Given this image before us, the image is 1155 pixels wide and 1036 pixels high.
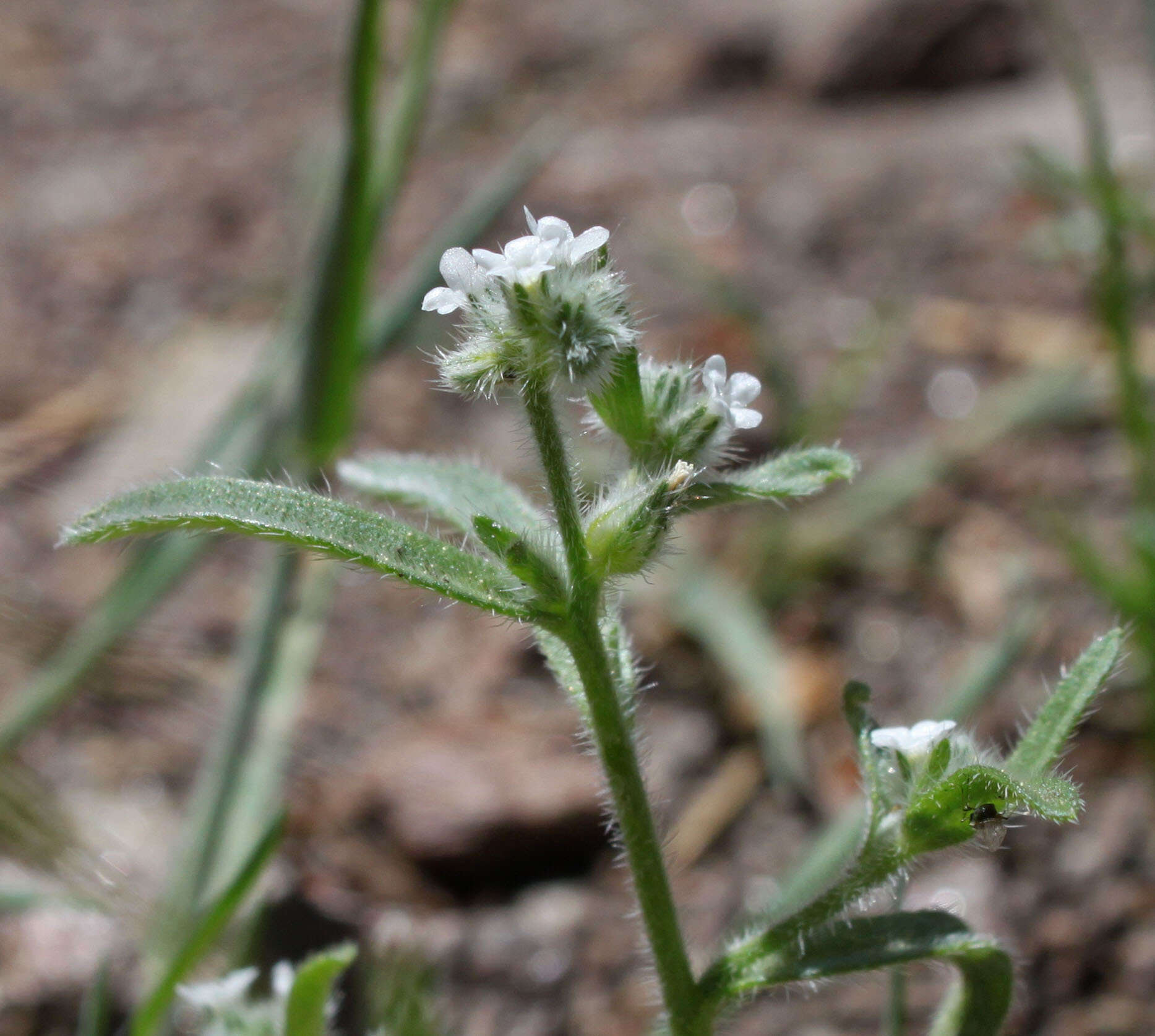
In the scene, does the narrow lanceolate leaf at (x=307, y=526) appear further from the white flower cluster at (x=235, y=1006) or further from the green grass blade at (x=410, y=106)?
the green grass blade at (x=410, y=106)

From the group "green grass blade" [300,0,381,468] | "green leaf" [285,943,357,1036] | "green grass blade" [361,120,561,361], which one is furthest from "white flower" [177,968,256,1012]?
"green grass blade" [361,120,561,361]

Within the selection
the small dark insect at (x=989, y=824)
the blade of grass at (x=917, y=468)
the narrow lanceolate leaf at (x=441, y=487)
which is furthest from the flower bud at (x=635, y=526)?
the blade of grass at (x=917, y=468)

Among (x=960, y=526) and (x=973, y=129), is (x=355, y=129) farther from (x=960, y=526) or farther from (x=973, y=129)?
(x=973, y=129)

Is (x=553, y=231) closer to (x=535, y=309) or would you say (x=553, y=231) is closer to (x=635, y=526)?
(x=535, y=309)

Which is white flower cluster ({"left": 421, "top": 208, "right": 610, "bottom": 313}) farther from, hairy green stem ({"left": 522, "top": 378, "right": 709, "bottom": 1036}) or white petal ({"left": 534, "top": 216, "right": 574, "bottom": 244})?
hairy green stem ({"left": 522, "top": 378, "right": 709, "bottom": 1036})

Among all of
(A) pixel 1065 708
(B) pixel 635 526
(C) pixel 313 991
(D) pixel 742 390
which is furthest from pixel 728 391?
(C) pixel 313 991

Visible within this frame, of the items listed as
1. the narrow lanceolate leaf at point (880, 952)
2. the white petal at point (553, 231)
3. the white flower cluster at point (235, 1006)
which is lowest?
the narrow lanceolate leaf at point (880, 952)
